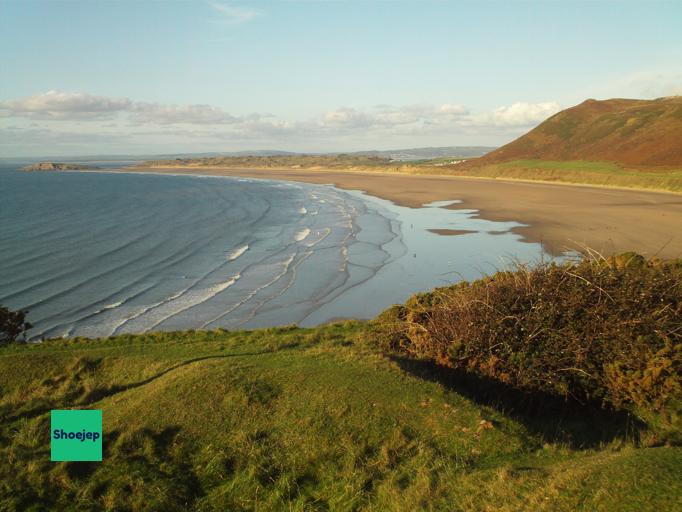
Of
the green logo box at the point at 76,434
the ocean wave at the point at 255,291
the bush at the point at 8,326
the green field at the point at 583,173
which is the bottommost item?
the ocean wave at the point at 255,291

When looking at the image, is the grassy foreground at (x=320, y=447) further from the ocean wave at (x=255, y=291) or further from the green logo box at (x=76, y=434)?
the ocean wave at (x=255, y=291)

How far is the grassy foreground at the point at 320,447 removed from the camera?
20.4 ft

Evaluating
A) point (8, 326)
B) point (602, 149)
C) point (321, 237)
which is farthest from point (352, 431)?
point (602, 149)

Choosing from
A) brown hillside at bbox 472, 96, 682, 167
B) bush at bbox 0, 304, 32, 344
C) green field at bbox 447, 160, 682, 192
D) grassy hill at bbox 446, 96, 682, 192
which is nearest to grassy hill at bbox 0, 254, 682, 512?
bush at bbox 0, 304, 32, 344

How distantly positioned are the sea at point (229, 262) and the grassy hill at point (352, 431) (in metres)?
4.51

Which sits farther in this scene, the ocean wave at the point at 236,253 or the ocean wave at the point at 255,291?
the ocean wave at the point at 236,253

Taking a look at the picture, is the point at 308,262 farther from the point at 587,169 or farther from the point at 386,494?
the point at 587,169

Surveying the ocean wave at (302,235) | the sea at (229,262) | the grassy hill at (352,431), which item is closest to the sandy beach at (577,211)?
the sea at (229,262)

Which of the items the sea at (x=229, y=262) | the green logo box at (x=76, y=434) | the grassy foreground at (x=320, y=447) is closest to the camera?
the green logo box at (x=76, y=434)

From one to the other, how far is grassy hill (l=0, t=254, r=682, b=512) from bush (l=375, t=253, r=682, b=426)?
5 cm

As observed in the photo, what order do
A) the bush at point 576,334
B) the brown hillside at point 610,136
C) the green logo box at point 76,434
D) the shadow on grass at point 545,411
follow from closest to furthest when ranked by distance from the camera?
the green logo box at point 76,434
the shadow on grass at point 545,411
the bush at point 576,334
the brown hillside at point 610,136

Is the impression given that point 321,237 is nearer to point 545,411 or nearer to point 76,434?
point 545,411

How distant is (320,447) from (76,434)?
3.13 metres

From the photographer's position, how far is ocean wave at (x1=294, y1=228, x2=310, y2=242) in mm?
37031
